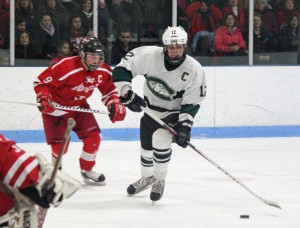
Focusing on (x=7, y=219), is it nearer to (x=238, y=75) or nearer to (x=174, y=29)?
(x=174, y=29)

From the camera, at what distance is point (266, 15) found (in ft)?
27.0

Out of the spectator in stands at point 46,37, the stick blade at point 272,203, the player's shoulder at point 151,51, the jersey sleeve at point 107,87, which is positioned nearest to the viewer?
the stick blade at point 272,203

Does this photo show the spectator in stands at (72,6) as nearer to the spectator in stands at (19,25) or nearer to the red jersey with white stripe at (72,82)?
the spectator in stands at (19,25)

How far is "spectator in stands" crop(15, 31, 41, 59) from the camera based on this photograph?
7.42m

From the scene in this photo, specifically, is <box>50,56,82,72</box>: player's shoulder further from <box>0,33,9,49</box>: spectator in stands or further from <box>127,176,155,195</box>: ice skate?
<box>0,33,9,49</box>: spectator in stands

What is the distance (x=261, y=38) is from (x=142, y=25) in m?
1.11

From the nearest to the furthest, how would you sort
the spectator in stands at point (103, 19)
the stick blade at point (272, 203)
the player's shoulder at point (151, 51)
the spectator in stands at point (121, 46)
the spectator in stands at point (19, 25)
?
the stick blade at point (272, 203)
the player's shoulder at point (151, 51)
the spectator in stands at point (19, 25)
the spectator in stands at point (103, 19)
the spectator in stands at point (121, 46)

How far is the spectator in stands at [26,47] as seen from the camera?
7.42 metres

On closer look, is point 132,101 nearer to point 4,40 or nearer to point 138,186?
point 138,186

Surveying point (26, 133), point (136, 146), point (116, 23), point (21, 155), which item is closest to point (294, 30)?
point (116, 23)

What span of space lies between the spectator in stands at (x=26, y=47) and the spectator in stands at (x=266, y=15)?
2019mm

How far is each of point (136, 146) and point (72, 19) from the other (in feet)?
4.41

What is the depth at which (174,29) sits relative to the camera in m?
4.70

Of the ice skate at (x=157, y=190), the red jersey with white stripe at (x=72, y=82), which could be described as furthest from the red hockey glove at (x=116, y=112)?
the ice skate at (x=157, y=190)
